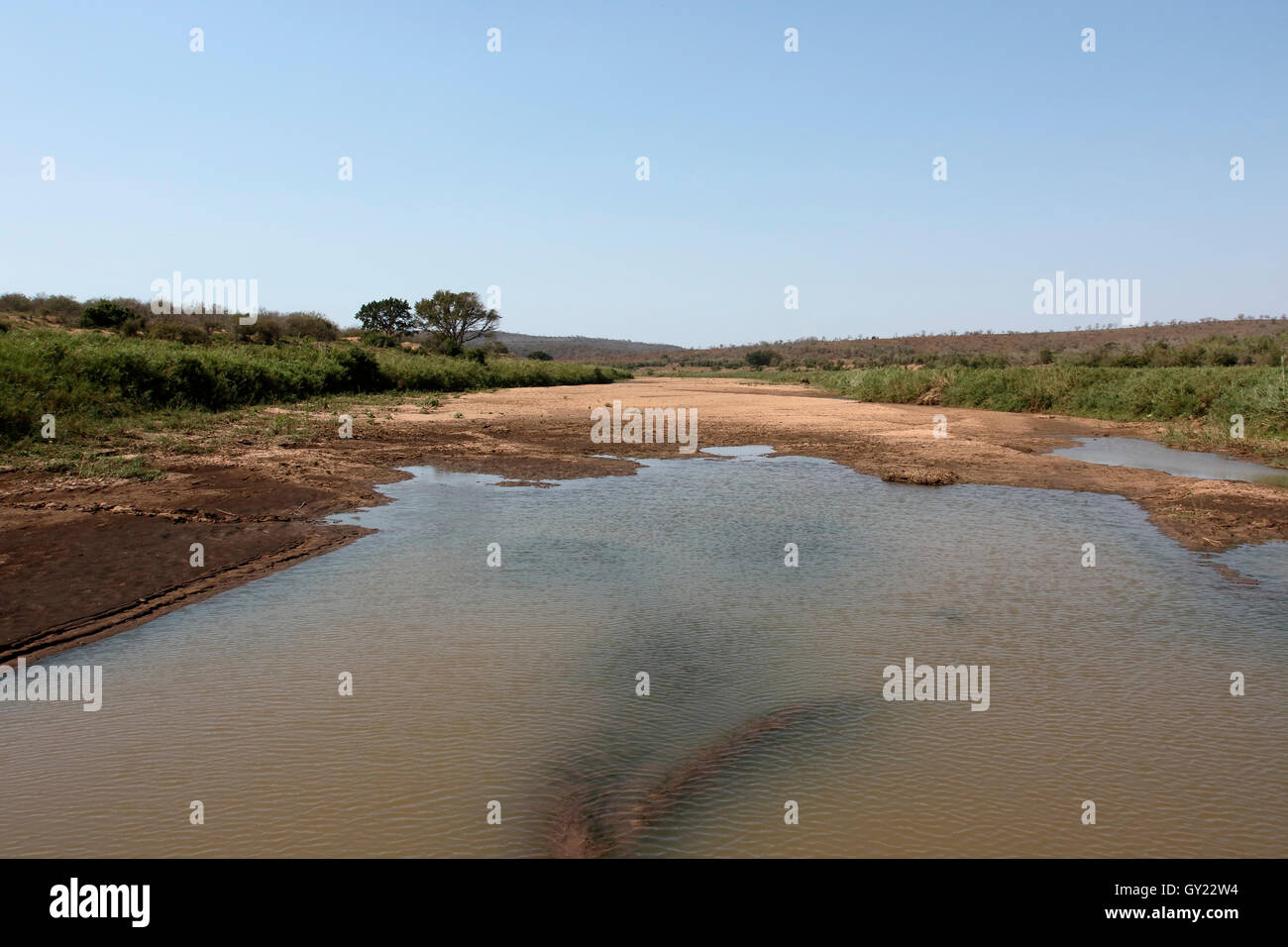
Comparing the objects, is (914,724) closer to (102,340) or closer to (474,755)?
(474,755)

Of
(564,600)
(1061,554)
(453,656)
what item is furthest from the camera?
(1061,554)

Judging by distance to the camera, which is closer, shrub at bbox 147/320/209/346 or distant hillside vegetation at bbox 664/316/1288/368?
shrub at bbox 147/320/209/346

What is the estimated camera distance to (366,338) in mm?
49500

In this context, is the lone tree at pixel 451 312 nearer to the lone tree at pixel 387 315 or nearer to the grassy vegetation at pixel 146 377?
the lone tree at pixel 387 315

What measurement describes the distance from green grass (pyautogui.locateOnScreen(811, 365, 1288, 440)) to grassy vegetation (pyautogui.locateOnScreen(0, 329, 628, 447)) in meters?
23.6

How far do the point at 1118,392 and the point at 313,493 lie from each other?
86.4ft

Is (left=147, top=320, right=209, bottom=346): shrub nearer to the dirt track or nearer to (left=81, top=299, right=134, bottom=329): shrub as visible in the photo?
(left=81, top=299, right=134, bottom=329): shrub

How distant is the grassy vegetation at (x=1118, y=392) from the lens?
2091cm

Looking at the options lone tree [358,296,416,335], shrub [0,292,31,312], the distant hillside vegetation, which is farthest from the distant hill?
shrub [0,292,31,312]

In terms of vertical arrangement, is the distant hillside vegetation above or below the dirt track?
above

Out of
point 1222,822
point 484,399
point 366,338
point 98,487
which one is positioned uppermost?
point 366,338

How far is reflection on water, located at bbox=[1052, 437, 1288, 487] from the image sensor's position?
1507 cm

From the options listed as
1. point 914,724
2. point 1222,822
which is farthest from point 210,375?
point 1222,822

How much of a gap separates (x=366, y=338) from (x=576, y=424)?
29.0 m
